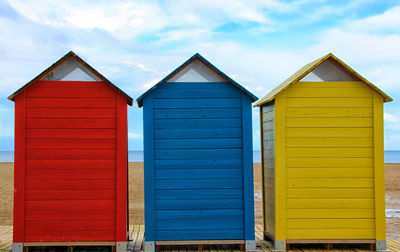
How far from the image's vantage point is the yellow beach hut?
22.0 ft

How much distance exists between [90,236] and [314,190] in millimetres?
3527

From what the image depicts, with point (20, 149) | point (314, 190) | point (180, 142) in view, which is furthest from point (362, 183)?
point (20, 149)

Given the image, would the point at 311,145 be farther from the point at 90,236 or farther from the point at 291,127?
the point at 90,236

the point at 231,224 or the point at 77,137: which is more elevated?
the point at 77,137

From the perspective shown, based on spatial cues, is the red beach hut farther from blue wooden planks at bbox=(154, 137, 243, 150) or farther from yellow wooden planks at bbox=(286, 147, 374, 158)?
yellow wooden planks at bbox=(286, 147, 374, 158)

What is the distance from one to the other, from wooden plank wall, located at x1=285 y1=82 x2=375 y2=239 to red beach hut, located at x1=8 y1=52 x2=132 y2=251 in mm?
2631

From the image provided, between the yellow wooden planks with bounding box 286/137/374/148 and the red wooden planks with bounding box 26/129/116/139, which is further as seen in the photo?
the yellow wooden planks with bounding box 286/137/374/148

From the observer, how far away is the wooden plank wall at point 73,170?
21.3 ft

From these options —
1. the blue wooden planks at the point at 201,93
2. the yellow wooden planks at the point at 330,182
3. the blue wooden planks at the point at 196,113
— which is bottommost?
the yellow wooden planks at the point at 330,182

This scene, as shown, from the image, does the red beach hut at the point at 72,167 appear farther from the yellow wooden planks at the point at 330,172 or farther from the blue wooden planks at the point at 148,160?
the yellow wooden planks at the point at 330,172

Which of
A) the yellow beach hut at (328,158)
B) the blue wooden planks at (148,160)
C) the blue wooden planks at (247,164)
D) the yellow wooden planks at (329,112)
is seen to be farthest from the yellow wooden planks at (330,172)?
the blue wooden planks at (148,160)

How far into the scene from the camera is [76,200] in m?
6.49

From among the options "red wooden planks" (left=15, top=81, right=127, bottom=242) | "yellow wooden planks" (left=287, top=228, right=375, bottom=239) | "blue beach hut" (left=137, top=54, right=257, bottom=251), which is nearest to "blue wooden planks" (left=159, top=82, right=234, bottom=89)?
"blue beach hut" (left=137, top=54, right=257, bottom=251)

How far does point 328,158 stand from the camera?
676cm
